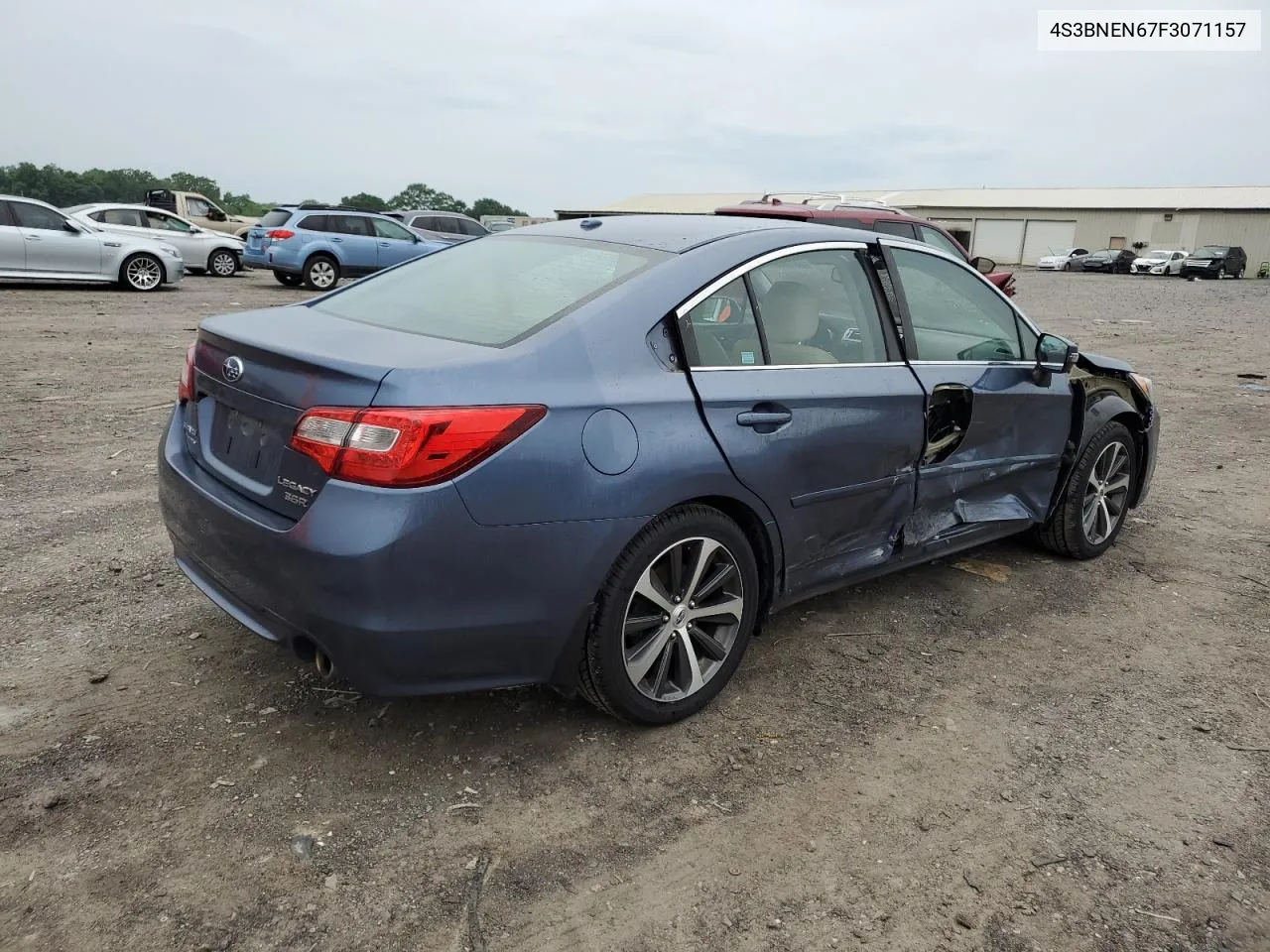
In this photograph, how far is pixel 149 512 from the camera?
4945mm

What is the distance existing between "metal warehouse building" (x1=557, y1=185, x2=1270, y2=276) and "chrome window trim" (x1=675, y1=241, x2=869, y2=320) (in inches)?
2052

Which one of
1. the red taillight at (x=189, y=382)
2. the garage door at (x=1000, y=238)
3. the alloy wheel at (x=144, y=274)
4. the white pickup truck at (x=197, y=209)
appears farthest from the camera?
the garage door at (x=1000, y=238)

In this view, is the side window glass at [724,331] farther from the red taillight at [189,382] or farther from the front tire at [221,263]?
the front tire at [221,263]

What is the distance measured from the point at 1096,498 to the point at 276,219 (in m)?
17.5

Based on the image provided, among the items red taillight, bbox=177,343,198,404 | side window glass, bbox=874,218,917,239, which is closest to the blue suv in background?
side window glass, bbox=874,218,917,239

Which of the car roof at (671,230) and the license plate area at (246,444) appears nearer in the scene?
the license plate area at (246,444)

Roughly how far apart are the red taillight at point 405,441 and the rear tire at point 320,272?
17.0 metres

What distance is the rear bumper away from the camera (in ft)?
8.24

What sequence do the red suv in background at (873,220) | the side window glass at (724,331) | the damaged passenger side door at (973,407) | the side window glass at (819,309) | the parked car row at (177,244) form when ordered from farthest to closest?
the parked car row at (177,244)
the red suv in background at (873,220)
the damaged passenger side door at (973,407)
the side window glass at (819,309)
the side window glass at (724,331)

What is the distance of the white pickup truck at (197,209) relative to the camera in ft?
92.0

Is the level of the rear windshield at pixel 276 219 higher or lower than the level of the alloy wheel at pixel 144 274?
higher

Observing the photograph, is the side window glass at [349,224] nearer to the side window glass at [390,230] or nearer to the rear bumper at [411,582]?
the side window glass at [390,230]

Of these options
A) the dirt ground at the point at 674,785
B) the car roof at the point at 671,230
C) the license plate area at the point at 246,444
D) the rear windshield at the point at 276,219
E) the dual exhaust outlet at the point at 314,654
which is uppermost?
the car roof at the point at 671,230

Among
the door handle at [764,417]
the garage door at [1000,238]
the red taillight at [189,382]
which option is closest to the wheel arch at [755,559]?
the door handle at [764,417]
